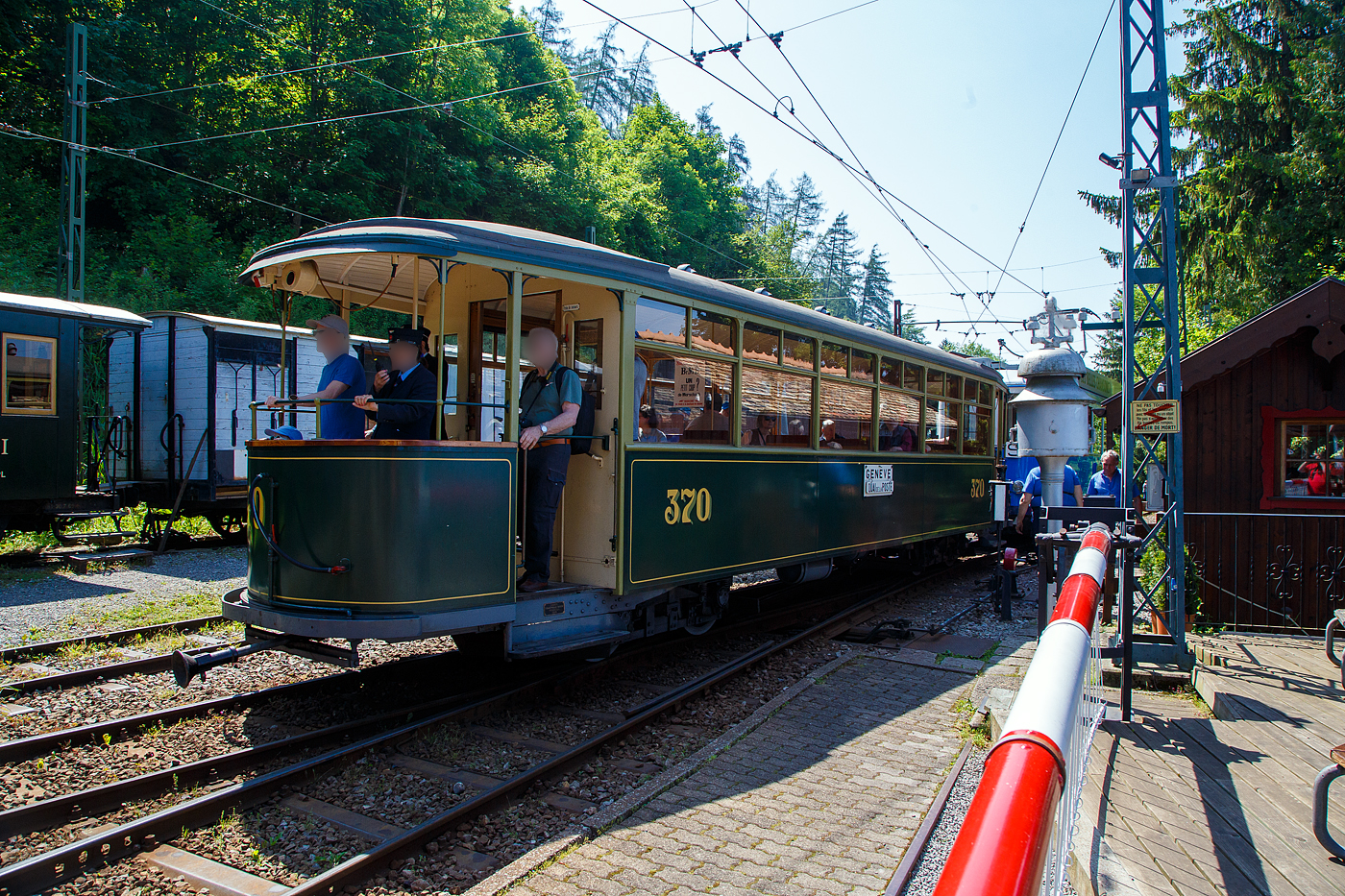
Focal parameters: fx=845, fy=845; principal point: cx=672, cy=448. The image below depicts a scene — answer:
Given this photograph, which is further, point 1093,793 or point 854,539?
point 854,539

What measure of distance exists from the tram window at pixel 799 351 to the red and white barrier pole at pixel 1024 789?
6316mm

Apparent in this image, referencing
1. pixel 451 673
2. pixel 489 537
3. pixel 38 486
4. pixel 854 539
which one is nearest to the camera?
pixel 489 537

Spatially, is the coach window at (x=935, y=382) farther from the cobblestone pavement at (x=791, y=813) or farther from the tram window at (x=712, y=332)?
the cobblestone pavement at (x=791, y=813)

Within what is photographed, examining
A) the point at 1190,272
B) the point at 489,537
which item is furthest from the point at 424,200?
the point at 489,537

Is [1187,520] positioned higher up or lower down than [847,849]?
higher up

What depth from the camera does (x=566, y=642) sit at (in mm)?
5527

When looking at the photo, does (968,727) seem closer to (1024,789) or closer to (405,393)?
(405,393)

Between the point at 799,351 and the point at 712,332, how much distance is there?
1353 millimetres

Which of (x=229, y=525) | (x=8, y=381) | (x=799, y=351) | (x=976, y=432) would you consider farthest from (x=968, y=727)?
(x=229, y=525)

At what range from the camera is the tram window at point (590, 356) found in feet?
20.1

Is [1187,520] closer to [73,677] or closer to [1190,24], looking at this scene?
[73,677]

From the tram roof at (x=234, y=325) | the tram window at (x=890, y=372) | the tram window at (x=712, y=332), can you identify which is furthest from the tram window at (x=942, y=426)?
the tram roof at (x=234, y=325)

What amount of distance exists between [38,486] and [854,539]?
10.3 m

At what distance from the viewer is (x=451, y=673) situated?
6.26 m
